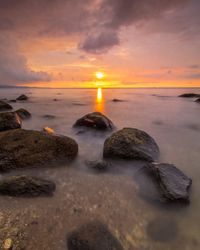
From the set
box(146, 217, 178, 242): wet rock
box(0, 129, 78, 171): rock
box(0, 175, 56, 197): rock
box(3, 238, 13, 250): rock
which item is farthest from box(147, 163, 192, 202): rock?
box(3, 238, 13, 250): rock

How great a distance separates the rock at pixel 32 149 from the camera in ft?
13.4

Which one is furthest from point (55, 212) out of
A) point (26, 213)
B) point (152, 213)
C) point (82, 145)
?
point (82, 145)

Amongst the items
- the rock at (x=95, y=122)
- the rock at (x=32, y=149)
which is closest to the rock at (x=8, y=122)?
the rock at (x=32, y=149)

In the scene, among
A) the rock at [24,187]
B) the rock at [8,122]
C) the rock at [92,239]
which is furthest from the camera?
the rock at [8,122]

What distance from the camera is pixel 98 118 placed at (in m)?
8.12

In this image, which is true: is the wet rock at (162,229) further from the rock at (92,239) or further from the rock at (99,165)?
the rock at (99,165)

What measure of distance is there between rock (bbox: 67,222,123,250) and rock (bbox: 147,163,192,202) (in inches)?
52.8

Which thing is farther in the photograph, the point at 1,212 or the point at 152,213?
the point at 152,213

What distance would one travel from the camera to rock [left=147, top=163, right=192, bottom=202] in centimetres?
306

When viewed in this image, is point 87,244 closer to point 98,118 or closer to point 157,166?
point 157,166

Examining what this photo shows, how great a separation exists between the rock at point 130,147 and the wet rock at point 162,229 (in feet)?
6.77

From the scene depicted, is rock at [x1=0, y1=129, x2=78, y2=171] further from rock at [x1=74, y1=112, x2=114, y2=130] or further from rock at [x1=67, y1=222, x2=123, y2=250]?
rock at [x1=74, y1=112, x2=114, y2=130]

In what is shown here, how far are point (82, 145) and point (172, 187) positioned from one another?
11.4 ft

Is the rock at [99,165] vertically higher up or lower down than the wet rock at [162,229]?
higher up
